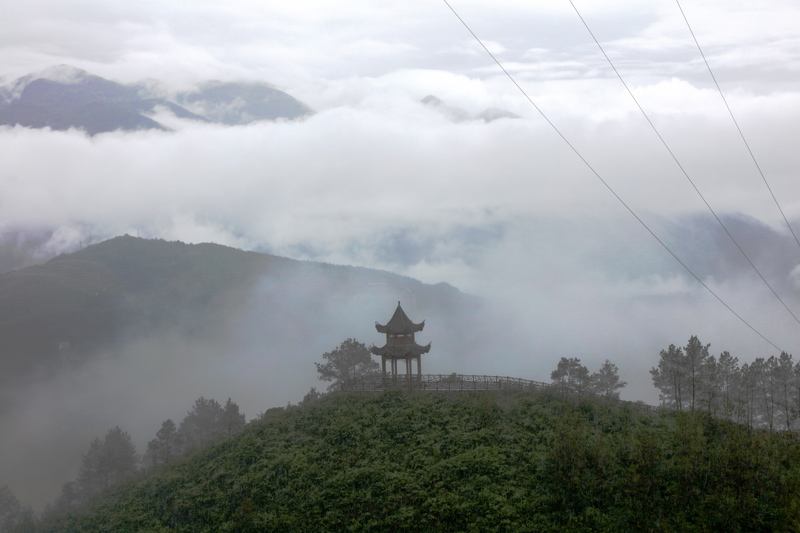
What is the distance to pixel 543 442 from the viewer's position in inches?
1329

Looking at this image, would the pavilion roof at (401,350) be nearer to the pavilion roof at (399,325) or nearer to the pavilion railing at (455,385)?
the pavilion roof at (399,325)

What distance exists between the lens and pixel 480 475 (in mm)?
30938

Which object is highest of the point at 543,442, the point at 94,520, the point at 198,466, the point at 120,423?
the point at 543,442

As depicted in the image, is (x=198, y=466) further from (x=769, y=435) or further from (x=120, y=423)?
(x=120, y=423)

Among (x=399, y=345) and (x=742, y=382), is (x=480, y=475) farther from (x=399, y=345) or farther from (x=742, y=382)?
(x=742, y=382)

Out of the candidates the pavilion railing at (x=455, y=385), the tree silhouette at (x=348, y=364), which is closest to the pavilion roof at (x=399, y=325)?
the pavilion railing at (x=455, y=385)

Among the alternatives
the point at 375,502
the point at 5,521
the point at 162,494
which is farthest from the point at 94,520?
the point at 5,521

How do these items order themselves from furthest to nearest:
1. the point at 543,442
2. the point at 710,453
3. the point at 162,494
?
the point at 162,494, the point at 543,442, the point at 710,453

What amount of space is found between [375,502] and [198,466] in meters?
17.0

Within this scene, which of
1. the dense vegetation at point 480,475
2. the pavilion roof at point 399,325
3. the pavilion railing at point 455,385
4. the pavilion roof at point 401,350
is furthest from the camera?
the pavilion roof at point 399,325

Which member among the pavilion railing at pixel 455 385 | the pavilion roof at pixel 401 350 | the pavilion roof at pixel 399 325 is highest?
the pavilion roof at pixel 399 325

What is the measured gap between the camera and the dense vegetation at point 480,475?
1053 inches

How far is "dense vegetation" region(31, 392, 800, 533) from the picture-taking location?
87.7 feet

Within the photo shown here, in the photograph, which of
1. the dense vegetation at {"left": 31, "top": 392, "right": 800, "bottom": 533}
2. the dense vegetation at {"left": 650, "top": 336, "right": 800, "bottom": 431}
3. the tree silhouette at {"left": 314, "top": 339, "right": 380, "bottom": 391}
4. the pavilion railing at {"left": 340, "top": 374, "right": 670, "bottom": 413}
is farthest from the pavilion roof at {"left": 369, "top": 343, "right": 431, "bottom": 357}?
the dense vegetation at {"left": 650, "top": 336, "right": 800, "bottom": 431}
